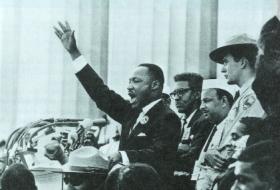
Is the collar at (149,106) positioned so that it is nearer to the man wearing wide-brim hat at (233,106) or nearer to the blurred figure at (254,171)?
the man wearing wide-brim hat at (233,106)

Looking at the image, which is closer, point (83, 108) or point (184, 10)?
point (184, 10)

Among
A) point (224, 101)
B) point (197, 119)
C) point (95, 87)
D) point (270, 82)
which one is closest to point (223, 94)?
point (224, 101)

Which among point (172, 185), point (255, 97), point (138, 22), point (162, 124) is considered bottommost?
point (172, 185)

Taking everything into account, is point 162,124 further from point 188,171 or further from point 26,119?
point 26,119

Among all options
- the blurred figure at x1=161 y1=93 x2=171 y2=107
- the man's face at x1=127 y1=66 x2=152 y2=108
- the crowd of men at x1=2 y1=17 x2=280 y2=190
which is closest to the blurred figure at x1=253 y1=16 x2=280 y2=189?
the crowd of men at x1=2 y1=17 x2=280 y2=190

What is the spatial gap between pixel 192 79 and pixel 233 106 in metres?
0.54

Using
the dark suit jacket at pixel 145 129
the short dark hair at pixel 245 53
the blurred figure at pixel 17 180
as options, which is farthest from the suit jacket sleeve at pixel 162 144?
the blurred figure at pixel 17 180

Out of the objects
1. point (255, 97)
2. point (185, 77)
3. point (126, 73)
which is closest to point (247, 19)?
point (185, 77)

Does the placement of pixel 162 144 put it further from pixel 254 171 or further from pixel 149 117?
pixel 254 171

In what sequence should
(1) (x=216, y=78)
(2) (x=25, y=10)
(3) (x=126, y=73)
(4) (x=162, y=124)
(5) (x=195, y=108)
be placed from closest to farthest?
(4) (x=162, y=124)
(5) (x=195, y=108)
(1) (x=216, y=78)
(3) (x=126, y=73)
(2) (x=25, y=10)

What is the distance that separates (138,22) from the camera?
307 centimetres

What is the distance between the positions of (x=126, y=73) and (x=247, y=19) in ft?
2.51

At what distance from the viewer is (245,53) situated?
1.91 meters

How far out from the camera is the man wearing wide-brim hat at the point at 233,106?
1798mm
